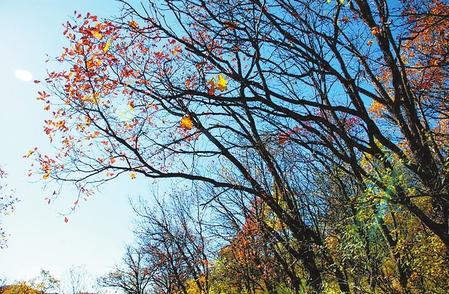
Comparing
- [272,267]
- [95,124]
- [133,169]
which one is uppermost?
[95,124]

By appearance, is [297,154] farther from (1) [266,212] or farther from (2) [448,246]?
(1) [266,212]

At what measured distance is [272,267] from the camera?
13344 millimetres

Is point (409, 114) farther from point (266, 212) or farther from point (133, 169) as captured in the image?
point (266, 212)

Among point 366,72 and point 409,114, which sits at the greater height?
point 366,72

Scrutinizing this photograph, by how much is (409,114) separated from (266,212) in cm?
924

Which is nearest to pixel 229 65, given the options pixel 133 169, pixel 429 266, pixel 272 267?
pixel 133 169

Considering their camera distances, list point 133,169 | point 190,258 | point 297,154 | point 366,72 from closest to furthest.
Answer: point 366,72 → point 297,154 → point 133,169 → point 190,258

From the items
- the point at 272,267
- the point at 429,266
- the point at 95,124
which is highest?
the point at 95,124

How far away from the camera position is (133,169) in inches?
324

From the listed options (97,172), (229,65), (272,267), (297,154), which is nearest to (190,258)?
(272,267)

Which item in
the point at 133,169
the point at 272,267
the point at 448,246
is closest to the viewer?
the point at 448,246

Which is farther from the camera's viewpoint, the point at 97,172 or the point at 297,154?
the point at 97,172

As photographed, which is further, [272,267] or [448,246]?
[272,267]

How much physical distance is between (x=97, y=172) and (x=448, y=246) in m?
7.05
